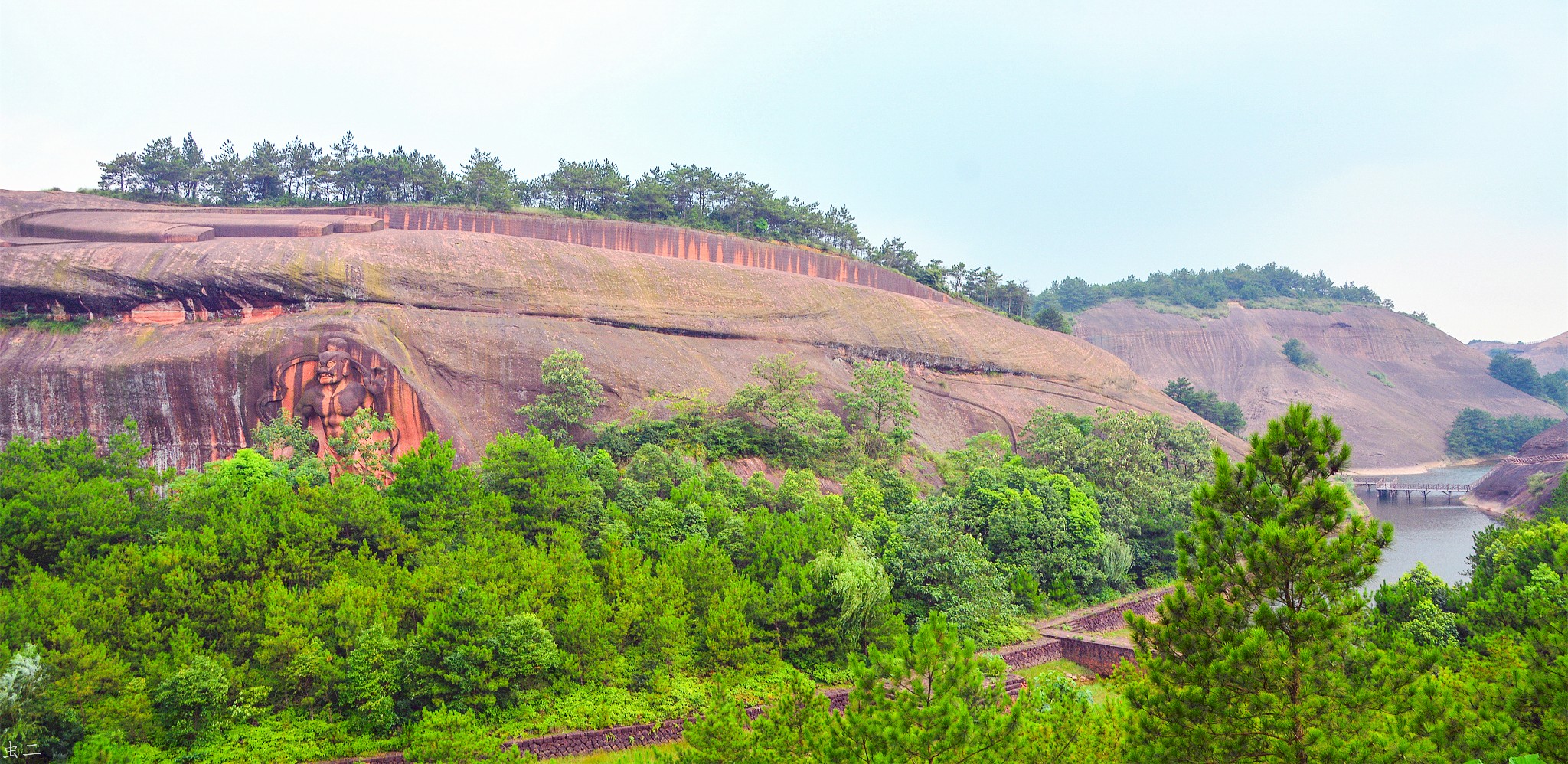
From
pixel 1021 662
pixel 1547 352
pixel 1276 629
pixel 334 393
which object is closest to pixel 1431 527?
pixel 1021 662

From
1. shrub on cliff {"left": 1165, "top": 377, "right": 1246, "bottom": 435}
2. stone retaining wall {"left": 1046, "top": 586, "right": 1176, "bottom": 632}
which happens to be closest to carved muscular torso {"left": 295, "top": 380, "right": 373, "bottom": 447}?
stone retaining wall {"left": 1046, "top": 586, "right": 1176, "bottom": 632}

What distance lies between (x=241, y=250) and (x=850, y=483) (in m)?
18.8

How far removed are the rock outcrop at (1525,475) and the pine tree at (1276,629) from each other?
134ft

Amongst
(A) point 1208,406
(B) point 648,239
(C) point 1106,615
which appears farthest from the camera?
(A) point 1208,406

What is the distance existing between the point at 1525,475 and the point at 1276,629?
51.0 metres

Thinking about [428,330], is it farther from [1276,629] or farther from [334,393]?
[1276,629]

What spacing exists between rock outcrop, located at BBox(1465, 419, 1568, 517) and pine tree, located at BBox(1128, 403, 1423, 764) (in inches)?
1606

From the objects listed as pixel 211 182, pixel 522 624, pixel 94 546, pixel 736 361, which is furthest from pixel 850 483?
pixel 211 182

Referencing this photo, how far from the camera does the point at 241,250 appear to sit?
2700 cm

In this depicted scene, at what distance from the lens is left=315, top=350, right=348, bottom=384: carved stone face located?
24031mm

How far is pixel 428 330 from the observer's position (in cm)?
2777

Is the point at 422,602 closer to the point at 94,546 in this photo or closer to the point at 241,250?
the point at 94,546

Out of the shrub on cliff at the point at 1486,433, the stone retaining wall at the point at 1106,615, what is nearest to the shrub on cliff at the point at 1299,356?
the shrub on cliff at the point at 1486,433

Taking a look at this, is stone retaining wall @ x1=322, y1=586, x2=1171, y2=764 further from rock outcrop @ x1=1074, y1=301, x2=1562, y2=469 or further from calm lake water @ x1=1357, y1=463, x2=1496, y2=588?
rock outcrop @ x1=1074, y1=301, x2=1562, y2=469
